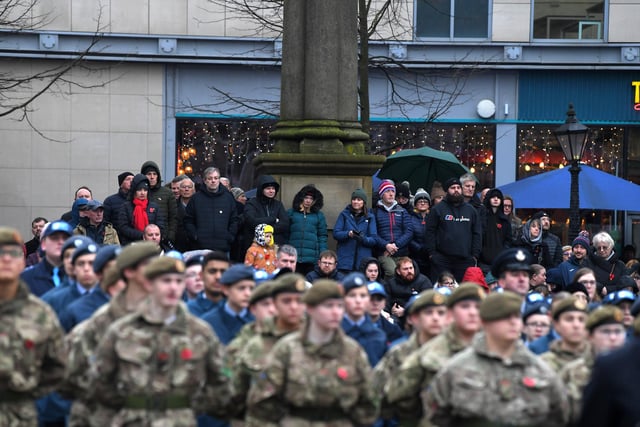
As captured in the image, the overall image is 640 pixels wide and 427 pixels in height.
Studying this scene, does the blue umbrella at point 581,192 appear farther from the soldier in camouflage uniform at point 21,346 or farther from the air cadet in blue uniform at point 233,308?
the soldier in camouflage uniform at point 21,346

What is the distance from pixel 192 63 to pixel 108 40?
1827 millimetres

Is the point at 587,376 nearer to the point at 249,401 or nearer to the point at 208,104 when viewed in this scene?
the point at 249,401

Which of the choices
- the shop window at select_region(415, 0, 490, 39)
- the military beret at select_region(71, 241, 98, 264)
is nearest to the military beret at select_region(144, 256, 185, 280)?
the military beret at select_region(71, 241, 98, 264)

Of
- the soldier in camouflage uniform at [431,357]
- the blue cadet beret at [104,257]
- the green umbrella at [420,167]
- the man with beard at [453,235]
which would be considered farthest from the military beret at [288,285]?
the green umbrella at [420,167]

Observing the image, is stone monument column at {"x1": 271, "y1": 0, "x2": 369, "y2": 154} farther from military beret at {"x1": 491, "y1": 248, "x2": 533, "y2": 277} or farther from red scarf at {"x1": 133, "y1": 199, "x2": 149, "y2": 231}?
military beret at {"x1": 491, "y1": 248, "x2": 533, "y2": 277}

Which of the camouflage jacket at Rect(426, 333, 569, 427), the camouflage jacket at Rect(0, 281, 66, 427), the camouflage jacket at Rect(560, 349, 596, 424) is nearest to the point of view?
the camouflage jacket at Rect(426, 333, 569, 427)

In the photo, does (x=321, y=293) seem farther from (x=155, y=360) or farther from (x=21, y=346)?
(x=21, y=346)

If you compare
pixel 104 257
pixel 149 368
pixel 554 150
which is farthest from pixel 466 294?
pixel 554 150

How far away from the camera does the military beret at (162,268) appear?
857 cm

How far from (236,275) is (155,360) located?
8.17 feet

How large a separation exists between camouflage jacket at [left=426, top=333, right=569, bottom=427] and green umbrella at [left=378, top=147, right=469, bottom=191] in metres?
14.4

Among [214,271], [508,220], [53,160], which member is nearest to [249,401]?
[214,271]

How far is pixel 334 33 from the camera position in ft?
56.7

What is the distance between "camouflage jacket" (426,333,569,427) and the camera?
27.3ft
